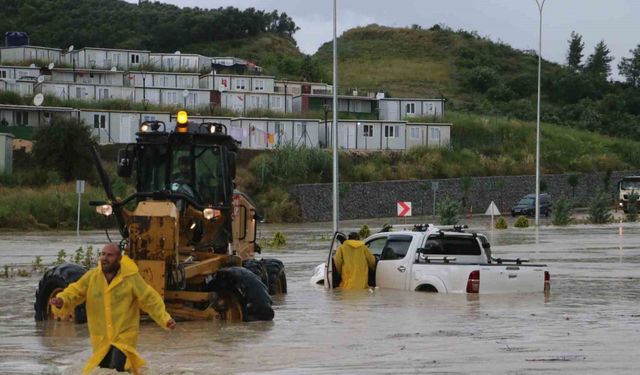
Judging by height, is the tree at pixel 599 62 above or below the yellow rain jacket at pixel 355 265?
above

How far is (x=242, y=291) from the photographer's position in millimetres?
17125

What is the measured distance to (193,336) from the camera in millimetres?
15898

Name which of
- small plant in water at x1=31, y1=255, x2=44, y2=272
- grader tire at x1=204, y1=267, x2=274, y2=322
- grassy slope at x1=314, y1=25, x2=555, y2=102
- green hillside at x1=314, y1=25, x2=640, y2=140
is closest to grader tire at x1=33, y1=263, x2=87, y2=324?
grader tire at x1=204, y1=267, x2=274, y2=322

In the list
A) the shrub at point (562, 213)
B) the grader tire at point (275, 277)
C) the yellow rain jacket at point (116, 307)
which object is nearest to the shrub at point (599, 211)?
the shrub at point (562, 213)

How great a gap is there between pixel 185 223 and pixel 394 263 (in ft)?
19.0

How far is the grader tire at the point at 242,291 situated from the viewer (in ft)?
56.1

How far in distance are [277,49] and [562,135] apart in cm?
6380

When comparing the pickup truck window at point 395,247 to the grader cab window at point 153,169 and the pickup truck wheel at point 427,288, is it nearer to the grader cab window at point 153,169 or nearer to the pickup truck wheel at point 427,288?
the pickup truck wheel at point 427,288

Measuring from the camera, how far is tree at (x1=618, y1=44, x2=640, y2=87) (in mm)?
155125

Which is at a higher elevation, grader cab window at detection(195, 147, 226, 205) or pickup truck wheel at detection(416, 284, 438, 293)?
grader cab window at detection(195, 147, 226, 205)

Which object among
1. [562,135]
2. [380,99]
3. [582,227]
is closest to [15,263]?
[582,227]

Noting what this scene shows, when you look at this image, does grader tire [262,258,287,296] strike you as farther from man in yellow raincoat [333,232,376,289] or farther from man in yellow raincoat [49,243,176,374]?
man in yellow raincoat [49,243,176,374]

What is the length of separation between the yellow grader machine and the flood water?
361 mm

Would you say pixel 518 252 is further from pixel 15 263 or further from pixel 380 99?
pixel 380 99
